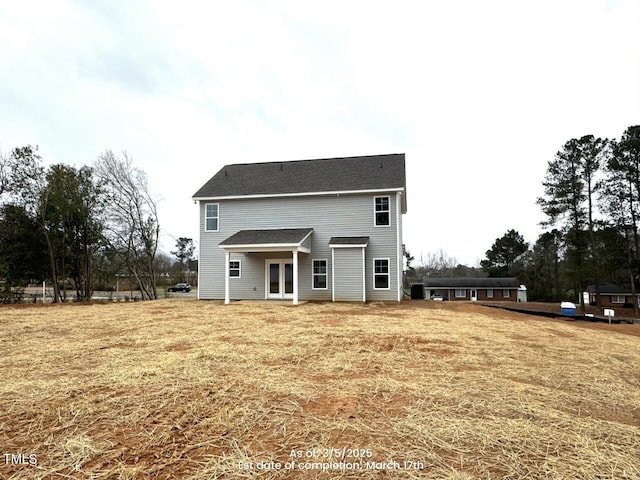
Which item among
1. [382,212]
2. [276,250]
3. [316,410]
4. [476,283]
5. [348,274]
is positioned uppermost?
[382,212]

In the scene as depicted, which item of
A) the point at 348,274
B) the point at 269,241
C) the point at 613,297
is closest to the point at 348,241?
the point at 348,274

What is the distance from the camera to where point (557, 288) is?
118 ft

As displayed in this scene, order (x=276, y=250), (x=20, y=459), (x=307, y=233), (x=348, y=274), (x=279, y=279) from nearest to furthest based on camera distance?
(x=20, y=459), (x=276, y=250), (x=348, y=274), (x=307, y=233), (x=279, y=279)

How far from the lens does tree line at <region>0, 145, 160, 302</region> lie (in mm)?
16859

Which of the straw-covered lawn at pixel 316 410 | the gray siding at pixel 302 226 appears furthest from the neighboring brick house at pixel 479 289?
the straw-covered lawn at pixel 316 410

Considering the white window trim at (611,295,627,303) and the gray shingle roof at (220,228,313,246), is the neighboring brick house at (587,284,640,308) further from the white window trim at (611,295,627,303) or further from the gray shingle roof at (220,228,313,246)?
the gray shingle roof at (220,228,313,246)

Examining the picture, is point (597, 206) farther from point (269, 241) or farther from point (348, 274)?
point (269, 241)

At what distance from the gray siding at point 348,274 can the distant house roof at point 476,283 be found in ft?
100

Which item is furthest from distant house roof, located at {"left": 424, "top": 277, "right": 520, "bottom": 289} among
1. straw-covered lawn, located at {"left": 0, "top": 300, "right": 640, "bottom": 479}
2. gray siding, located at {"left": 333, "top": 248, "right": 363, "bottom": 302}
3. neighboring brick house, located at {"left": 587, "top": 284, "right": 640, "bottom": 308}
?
straw-covered lawn, located at {"left": 0, "top": 300, "right": 640, "bottom": 479}

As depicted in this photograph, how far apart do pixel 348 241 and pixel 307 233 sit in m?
1.90

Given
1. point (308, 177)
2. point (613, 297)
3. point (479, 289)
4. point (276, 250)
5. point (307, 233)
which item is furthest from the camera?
point (479, 289)

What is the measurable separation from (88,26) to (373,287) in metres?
13.8

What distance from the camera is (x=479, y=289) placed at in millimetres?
40344

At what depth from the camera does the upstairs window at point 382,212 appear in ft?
49.4
